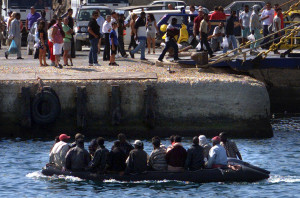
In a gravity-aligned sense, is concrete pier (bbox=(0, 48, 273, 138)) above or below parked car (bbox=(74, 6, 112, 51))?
below

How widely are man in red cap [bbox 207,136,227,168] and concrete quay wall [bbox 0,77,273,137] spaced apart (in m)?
6.58

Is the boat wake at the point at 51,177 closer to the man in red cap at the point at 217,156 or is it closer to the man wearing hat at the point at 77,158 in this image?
the man wearing hat at the point at 77,158

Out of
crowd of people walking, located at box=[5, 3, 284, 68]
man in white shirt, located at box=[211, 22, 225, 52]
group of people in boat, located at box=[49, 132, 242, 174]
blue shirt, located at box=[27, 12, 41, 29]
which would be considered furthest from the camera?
blue shirt, located at box=[27, 12, 41, 29]

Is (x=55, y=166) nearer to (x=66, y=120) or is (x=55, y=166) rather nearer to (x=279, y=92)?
(x=66, y=120)

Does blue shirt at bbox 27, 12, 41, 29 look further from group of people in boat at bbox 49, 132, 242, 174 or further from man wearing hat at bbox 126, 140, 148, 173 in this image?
man wearing hat at bbox 126, 140, 148, 173

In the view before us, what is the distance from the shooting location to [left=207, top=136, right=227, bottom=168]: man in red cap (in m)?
25.4

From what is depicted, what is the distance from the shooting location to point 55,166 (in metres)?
26.6

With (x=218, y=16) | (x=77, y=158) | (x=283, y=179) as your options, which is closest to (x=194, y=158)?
(x=283, y=179)

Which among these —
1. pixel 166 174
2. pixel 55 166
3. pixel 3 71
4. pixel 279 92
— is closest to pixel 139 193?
pixel 166 174

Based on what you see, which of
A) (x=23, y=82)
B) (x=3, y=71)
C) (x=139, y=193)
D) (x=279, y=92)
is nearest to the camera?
(x=139, y=193)

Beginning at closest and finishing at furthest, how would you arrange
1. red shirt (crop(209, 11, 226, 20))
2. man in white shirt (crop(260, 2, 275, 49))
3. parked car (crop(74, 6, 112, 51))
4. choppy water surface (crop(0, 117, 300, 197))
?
choppy water surface (crop(0, 117, 300, 197))
man in white shirt (crop(260, 2, 275, 49))
red shirt (crop(209, 11, 226, 20))
parked car (crop(74, 6, 112, 51))

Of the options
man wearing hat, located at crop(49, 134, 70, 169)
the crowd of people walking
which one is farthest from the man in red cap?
the crowd of people walking

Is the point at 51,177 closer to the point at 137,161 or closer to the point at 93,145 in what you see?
the point at 93,145

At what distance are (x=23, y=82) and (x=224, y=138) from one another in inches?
339
